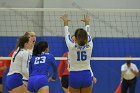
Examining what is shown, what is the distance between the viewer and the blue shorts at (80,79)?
6.00 metres

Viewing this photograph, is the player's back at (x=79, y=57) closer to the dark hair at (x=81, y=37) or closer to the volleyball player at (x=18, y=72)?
the dark hair at (x=81, y=37)

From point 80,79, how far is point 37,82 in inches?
27.6

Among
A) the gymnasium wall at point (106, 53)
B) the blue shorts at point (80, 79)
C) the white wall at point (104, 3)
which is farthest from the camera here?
the white wall at point (104, 3)

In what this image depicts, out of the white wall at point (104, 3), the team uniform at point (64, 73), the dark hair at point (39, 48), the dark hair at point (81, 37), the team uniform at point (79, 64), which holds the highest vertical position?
the white wall at point (104, 3)

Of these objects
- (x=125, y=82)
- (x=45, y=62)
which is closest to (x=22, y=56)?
(x=45, y=62)

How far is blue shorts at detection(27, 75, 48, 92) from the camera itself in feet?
19.2

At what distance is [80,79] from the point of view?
599cm

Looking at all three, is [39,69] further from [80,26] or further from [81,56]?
[80,26]

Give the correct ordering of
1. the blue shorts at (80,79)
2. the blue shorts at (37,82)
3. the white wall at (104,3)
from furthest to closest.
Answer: the white wall at (104,3) < the blue shorts at (80,79) < the blue shorts at (37,82)

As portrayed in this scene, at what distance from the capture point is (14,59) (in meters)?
6.42

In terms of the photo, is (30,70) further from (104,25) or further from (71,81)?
(104,25)

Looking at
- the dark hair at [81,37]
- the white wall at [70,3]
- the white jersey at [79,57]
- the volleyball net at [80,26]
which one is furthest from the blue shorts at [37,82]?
the white wall at [70,3]

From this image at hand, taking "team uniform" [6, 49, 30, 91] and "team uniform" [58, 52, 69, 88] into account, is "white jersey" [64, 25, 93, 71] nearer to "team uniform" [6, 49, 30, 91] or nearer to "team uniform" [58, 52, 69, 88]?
"team uniform" [6, 49, 30, 91]

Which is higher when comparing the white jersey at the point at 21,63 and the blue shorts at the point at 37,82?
the white jersey at the point at 21,63
